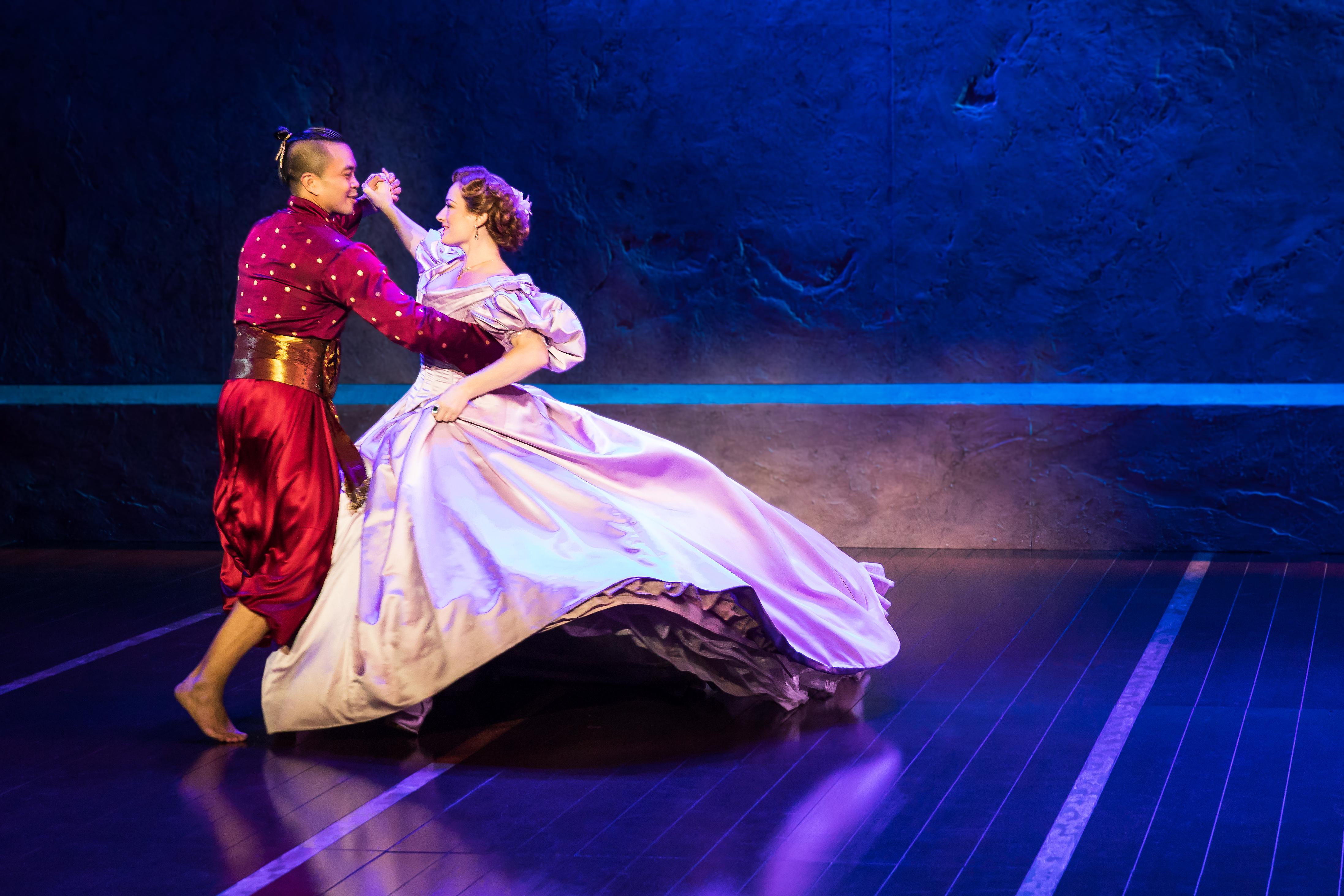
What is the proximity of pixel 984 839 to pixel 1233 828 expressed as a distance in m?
0.54

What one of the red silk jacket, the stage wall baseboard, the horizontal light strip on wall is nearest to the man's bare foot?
the red silk jacket

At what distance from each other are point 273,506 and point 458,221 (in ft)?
3.18

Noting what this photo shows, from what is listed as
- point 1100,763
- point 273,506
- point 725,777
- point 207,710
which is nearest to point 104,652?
point 207,710

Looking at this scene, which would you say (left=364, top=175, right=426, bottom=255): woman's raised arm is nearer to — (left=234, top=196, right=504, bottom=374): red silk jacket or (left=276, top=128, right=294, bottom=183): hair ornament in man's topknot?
(left=276, top=128, right=294, bottom=183): hair ornament in man's topknot

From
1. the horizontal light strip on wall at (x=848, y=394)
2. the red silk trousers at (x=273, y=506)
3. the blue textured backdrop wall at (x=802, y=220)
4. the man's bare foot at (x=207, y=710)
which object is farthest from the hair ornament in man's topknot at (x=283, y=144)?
the blue textured backdrop wall at (x=802, y=220)

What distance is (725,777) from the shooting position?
3752mm

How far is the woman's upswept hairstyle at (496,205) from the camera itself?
439 cm

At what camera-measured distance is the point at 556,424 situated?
4.42 meters

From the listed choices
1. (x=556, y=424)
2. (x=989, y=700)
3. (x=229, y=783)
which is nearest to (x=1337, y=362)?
(x=989, y=700)

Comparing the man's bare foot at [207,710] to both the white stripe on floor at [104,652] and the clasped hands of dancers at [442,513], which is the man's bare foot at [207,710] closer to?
the clasped hands of dancers at [442,513]

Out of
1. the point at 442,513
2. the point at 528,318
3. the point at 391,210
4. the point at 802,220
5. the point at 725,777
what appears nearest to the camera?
the point at 725,777

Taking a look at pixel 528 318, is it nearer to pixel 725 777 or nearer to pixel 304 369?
pixel 304 369

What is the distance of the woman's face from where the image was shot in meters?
4.40

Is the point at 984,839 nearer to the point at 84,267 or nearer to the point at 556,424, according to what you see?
the point at 556,424
